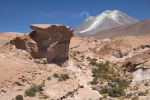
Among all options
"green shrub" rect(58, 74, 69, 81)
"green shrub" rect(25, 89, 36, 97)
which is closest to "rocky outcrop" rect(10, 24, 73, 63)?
"green shrub" rect(58, 74, 69, 81)

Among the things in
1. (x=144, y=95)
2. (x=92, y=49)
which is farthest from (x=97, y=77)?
(x=92, y=49)

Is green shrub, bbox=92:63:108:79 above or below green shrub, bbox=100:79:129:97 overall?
above

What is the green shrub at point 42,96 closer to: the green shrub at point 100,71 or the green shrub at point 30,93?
the green shrub at point 30,93

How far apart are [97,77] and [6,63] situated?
23.5ft

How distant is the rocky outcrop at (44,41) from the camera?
27.6 metres

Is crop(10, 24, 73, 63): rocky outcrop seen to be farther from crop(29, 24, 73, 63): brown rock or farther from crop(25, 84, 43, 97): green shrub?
crop(25, 84, 43, 97): green shrub

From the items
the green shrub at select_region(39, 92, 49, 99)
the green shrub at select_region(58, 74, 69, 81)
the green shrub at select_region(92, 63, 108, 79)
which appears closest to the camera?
the green shrub at select_region(39, 92, 49, 99)

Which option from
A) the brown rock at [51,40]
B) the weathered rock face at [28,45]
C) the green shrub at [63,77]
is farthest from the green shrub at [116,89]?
the weathered rock face at [28,45]

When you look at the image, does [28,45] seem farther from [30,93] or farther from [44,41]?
[30,93]

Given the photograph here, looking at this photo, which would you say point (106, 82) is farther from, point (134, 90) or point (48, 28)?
point (48, 28)

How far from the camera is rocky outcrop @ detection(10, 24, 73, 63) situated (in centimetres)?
2756

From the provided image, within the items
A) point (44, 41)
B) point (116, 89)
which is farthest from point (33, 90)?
point (116, 89)

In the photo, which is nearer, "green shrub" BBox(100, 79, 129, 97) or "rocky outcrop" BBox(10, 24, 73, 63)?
"green shrub" BBox(100, 79, 129, 97)

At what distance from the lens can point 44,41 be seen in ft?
90.9
